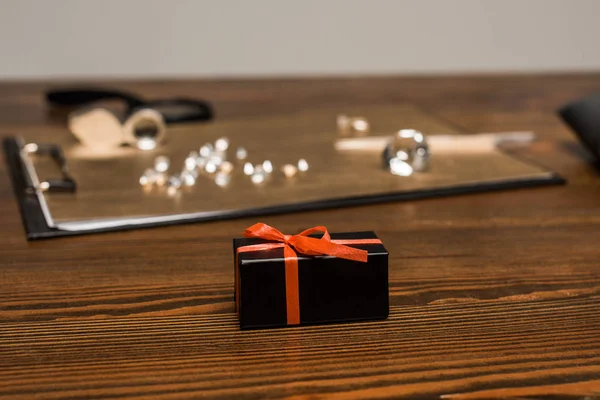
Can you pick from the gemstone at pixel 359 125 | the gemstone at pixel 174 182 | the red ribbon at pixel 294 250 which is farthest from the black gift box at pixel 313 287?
the gemstone at pixel 359 125

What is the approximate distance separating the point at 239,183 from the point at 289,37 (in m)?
1.50

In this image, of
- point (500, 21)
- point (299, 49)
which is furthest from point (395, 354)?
point (500, 21)

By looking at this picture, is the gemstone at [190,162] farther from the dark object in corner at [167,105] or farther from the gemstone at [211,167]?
the dark object in corner at [167,105]

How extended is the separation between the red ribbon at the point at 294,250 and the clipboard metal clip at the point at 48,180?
1.58ft

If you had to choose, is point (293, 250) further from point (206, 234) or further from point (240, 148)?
point (240, 148)

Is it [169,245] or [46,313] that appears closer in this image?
[46,313]

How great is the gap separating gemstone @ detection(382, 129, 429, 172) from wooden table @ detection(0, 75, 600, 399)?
0.12 m

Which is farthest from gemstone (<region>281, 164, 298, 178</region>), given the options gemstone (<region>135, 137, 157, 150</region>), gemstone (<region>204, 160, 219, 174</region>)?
gemstone (<region>135, 137, 157, 150</region>)

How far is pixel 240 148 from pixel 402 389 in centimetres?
83

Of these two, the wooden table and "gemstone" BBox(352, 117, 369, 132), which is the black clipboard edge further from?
"gemstone" BBox(352, 117, 369, 132)

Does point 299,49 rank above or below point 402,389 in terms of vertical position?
above

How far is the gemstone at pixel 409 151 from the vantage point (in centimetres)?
131

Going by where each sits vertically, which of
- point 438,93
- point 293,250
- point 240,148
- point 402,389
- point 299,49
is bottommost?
point 402,389

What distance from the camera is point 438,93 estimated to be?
211cm
